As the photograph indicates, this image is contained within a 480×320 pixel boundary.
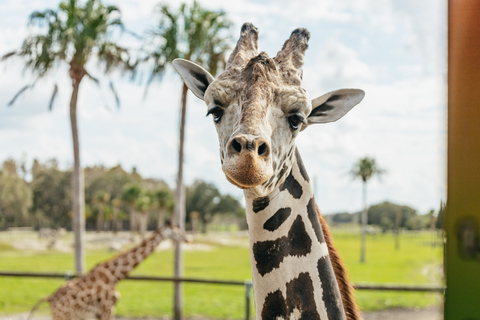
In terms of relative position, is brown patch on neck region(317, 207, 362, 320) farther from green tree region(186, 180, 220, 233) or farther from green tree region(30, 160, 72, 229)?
green tree region(186, 180, 220, 233)

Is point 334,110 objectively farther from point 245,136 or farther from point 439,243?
point 439,243

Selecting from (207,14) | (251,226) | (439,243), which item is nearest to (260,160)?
(251,226)

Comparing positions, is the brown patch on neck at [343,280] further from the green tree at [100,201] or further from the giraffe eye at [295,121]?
the green tree at [100,201]

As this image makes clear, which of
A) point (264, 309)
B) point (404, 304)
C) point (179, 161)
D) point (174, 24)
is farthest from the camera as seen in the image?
point (404, 304)

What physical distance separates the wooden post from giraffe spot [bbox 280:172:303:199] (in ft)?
3.56

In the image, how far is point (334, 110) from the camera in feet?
5.33

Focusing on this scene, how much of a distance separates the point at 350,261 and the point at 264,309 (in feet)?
130

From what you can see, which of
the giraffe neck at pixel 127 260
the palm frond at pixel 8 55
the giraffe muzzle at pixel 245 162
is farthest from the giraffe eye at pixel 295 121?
the palm frond at pixel 8 55

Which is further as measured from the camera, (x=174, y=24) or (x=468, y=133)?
(x=174, y=24)

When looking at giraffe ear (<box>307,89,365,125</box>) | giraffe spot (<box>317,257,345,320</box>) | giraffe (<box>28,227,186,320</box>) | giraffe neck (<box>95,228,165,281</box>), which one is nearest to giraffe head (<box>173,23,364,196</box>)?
giraffe ear (<box>307,89,365,125</box>)

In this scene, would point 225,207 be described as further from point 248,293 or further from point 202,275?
point 248,293

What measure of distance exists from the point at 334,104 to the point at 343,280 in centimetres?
64

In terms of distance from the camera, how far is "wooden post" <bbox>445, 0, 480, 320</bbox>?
502 mm

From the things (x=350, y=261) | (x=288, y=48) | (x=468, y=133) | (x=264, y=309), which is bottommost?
(x=350, y=261)
